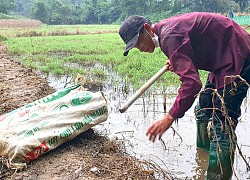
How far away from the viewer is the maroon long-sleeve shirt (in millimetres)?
2080

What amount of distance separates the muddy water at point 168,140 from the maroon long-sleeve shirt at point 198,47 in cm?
67

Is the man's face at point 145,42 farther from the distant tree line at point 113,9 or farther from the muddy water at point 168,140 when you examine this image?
the distant tree line at point 113,9

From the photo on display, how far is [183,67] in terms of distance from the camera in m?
2.06

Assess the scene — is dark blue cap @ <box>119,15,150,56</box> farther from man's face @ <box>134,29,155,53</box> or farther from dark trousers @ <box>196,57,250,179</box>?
dark trousers @ <box>196,57,250,179</box>

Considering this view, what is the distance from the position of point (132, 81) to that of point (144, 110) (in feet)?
6.45

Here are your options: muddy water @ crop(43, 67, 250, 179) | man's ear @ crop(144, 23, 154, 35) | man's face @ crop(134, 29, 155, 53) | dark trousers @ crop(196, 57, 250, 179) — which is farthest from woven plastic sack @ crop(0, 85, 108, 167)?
dark trousers @ crop(196, 57, 250, 179)

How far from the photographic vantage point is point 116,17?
53188 mm

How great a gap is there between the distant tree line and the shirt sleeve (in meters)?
39.0

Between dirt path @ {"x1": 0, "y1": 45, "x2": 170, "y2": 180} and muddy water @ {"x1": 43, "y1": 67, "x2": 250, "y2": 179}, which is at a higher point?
dirt path @ {"x1": 0, "y1": 45, "x2": 170, "y2": 180}

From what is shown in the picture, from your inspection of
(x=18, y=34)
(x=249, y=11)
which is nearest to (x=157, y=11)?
(x=249, y=11)

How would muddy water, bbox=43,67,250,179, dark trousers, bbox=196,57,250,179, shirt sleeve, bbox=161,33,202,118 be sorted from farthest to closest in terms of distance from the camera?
1. muddy water, bbox=43,67,250,179
2. dark trousers, bbox=196,57,250,179
3. shirt sleeve, bbox=161,33,202,118

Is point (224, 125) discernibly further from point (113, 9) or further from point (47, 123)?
point (113, 9)

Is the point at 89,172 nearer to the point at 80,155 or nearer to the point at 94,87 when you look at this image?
the point at 80,155

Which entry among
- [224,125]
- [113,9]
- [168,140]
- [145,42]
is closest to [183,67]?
[145,42]
